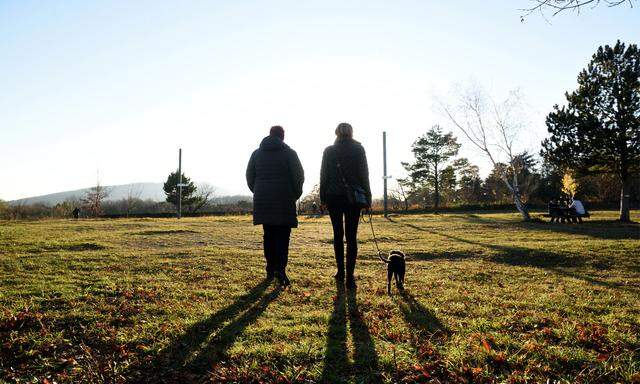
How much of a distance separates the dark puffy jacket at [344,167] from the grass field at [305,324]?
4.38 ft

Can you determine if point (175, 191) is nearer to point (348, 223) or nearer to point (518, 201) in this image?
point (518, 201)

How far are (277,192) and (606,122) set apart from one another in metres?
24.4

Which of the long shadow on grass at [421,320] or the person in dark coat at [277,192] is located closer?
the long shadow on grass at [421,320]

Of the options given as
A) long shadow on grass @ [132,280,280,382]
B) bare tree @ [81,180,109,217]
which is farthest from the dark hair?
bare tree @ [81,180,109,217]

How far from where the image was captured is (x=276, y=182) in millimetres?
5453

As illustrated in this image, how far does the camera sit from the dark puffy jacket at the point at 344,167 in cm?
513

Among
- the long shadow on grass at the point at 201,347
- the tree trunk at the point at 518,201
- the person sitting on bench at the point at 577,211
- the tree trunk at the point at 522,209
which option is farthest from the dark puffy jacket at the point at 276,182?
the person sitting on bench at the point at 577,211

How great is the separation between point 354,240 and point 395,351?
222 centimetres

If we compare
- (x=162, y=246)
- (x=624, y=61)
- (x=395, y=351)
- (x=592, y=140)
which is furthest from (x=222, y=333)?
(x=624, y=61)

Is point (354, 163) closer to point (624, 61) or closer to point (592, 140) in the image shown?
point (592, 140)

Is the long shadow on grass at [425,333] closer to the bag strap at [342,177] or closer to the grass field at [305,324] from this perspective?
the grass field at [305,324]

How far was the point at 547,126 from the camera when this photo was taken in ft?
81.3

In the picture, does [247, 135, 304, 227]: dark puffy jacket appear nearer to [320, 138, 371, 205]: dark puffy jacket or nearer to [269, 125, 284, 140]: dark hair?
[269, 125, 284, 140]: dark hair

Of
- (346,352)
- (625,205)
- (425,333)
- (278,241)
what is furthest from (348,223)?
(625,205)
